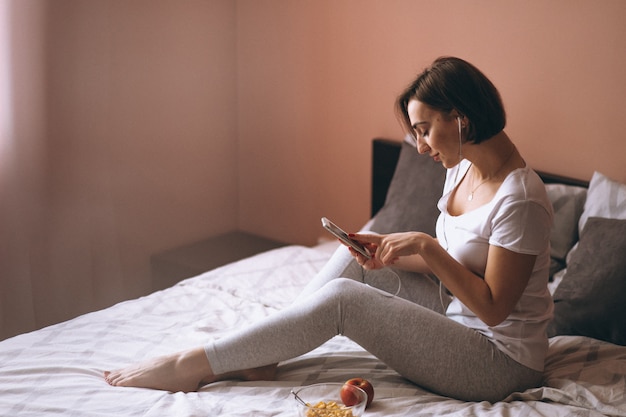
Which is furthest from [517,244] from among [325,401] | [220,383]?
[220,383]

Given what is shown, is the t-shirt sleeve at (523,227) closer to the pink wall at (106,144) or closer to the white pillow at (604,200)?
the white pillow at (604,200)

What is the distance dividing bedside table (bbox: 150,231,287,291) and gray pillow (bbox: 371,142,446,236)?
78 centimetres

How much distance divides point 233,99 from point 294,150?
1.22 ft

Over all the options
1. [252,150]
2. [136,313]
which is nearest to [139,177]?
[252,150]

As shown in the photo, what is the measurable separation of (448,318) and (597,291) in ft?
1.71

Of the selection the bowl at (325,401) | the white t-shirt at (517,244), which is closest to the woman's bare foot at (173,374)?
the bowl at (325,401)

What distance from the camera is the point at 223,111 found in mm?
3361

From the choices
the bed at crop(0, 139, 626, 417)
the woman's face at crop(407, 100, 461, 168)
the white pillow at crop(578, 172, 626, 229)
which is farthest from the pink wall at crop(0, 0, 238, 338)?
the white pillow at crop(578, 172, 626, 229)

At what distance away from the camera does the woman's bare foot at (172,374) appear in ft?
5.76

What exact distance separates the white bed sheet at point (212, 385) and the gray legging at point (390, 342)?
0.14 feet

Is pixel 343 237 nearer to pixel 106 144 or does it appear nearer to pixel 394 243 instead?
pixel 394 243

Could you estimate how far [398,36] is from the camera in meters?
2.89

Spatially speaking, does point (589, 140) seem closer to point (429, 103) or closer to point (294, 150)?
point (429, 103)

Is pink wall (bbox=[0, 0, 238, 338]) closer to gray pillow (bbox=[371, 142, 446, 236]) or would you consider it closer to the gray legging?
gray pillow (bbox=[371, 142, 446, 236])
